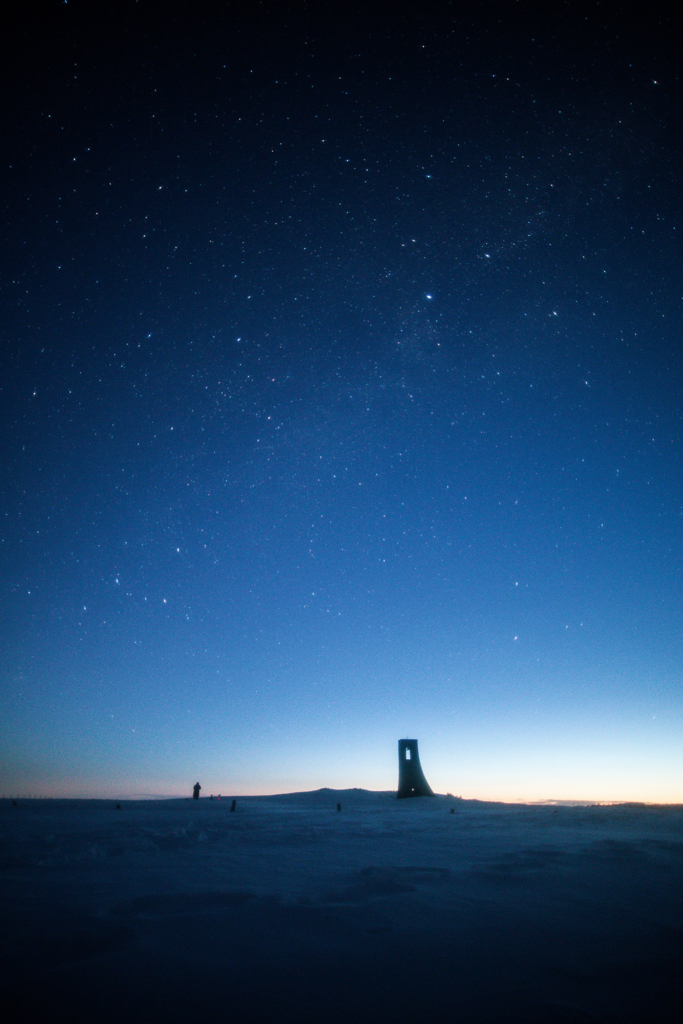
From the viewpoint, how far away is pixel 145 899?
11.5ft

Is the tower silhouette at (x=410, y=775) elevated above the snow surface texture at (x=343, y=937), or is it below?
below

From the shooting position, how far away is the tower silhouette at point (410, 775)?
73.0 ft

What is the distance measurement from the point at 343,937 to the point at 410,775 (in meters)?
22.6

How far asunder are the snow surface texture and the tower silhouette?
754 inches

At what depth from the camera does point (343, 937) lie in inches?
113

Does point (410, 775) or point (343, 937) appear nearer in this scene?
point (343, 937)

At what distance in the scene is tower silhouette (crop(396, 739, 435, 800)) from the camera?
2227cm

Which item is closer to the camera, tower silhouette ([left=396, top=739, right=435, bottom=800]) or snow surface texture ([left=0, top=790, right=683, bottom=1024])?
snow surface texture ([left=0, top=790, right=683, bottom=1024])

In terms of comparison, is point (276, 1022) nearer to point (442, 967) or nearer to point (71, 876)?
point (442, 967)

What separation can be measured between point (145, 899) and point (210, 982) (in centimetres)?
156

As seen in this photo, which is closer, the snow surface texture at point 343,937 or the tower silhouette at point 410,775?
the snow surface texture at point 343,937

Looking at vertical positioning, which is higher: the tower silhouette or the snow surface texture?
the snow surface texture

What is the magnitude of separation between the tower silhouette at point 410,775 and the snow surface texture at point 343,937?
62.9ft

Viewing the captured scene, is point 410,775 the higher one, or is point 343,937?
point 343,937
